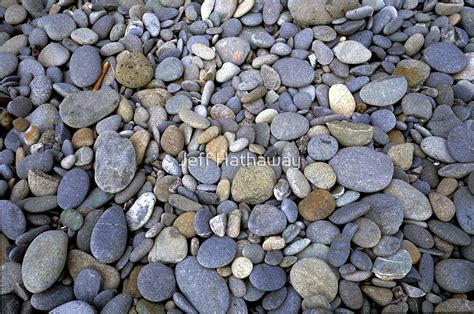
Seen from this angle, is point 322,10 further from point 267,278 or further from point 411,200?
point 267,278

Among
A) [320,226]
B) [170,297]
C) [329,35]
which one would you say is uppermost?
[329,35]

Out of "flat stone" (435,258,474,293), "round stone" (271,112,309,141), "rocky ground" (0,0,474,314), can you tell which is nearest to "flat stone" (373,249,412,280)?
"rocky ground" (0,0,474,314)

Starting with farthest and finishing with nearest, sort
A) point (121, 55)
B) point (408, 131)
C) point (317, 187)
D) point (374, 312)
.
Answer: point (121, 55) < point (408, 131) < point (317, 187) < point (374, 312)

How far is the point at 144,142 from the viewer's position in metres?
1.29

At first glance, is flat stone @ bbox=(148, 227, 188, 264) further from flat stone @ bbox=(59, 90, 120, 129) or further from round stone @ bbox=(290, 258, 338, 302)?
flat stone @ bbox=(59, 90, 120, 129)

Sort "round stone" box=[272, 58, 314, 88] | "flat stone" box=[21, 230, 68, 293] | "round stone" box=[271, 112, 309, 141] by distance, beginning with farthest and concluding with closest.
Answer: "round stone" box=[272, 58, 314, 88] < "round stone" box=[271, 112, 309, 141] < "flat stone" box=[21, 230, 68, 293]

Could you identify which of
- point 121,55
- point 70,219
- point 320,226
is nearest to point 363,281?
point 320,226

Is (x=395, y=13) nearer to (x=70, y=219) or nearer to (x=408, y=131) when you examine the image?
(x=408, y=131)

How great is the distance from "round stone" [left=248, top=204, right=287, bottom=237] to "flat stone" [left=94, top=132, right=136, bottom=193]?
0.42 m

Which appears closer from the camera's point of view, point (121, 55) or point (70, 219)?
point (70, 219)

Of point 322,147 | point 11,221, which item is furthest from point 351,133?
point 11,221

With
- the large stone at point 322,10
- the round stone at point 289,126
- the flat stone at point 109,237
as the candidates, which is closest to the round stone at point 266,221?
the round stone at point 289,126

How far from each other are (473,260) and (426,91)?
0.61 meters

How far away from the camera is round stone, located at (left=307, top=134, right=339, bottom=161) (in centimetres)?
124
